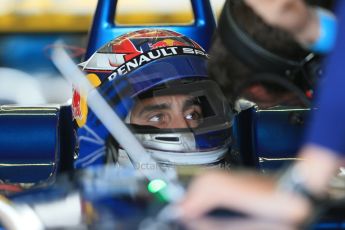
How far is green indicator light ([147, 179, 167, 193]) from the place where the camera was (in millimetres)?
1015

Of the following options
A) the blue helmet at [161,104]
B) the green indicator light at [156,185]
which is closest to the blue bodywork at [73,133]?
the blue helmet at [161,104]

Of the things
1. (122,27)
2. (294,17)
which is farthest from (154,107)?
(294,17)

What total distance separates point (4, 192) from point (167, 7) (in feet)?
8.32

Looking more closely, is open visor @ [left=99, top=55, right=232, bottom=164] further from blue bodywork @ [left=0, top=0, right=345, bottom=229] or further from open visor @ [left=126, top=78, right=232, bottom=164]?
blue bodywork @ [left=0, top=0, right=345, bottom=229]

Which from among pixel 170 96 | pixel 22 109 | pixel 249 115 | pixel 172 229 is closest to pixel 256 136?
pixel 249 115

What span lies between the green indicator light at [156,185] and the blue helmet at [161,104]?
0.26 metres

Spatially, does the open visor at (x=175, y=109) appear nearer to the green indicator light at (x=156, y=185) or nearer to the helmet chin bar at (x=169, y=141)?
the helmet chin bar at (x=169, y=141)

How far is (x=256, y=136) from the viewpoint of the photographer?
167 centimetres

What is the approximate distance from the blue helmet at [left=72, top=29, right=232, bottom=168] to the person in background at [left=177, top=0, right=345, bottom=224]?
444 mm

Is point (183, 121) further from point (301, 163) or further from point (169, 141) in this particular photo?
point (301, 163)

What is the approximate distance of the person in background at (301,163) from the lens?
0.75 metres

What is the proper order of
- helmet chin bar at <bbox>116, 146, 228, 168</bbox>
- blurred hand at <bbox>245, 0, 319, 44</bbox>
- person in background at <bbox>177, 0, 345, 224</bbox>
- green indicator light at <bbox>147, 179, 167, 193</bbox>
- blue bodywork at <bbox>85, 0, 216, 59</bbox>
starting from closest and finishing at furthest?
person in background at <bbox>177, 0, 345, 224</bbox> → blurred hand at <bbox>245, 0, 319, 44</bbox> → green indicator light at <bbox>147, 179, 167, 193</bbox> → helmet chin bar at <bbox>116, 146, 228, 168</bbox> → blue bodywork at <bbox>85, 0, 216, 59</bbox>

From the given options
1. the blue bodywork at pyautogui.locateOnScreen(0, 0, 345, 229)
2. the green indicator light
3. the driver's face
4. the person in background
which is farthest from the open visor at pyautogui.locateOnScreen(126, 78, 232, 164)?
the person in background

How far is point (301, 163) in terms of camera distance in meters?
0.79
